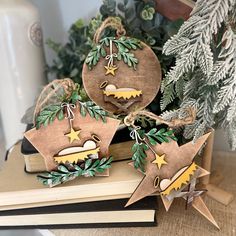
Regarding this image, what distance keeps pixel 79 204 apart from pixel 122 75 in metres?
0.20

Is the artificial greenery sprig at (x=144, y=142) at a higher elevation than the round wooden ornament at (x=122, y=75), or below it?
below

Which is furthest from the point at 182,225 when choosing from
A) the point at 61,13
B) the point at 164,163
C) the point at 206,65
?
the point at 61,13

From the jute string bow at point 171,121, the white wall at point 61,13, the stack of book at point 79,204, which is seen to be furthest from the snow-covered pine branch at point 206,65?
the white wall at point 61,13

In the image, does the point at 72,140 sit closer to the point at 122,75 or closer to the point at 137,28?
the point at 122,75

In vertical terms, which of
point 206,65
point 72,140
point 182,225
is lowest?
point 182,225

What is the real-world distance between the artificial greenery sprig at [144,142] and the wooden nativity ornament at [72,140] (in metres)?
0.04

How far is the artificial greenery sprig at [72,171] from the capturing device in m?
0.41

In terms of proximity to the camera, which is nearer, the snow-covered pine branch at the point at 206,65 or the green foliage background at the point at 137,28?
the snow-covered pine branch at the point at 206,65

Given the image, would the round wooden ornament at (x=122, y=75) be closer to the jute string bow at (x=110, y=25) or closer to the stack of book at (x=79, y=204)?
the jute string bow at (x=110, y=25)

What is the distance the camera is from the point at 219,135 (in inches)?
24.3

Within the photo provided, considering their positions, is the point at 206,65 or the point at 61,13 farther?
the point at 61,13

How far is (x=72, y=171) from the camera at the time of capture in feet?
1.37

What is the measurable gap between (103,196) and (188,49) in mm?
227

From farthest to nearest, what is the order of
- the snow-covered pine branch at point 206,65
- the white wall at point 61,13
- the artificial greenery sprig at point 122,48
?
the white wall at point 61,13, the artificial greenery sprig at point 122,48, the snow-covered pine branch at point 206,65
